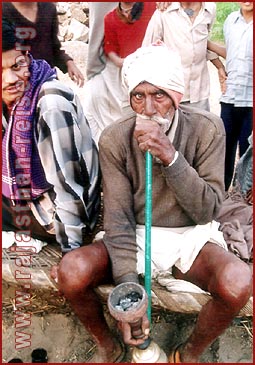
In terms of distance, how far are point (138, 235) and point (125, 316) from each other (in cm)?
56

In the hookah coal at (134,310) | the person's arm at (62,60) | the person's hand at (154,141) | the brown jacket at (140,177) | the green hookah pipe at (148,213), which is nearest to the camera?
the hookah coal at (134,310)

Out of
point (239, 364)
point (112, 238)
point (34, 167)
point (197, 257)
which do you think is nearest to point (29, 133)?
point (34, 167)

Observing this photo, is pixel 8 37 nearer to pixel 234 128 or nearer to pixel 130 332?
pixel 130 332

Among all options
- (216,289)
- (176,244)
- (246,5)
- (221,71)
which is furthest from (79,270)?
(246,5)

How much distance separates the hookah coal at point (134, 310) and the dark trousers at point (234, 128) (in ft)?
4.99

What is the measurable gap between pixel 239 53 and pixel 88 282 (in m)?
1.60

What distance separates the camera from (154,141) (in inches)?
79.0

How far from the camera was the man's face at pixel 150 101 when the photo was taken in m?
2.08

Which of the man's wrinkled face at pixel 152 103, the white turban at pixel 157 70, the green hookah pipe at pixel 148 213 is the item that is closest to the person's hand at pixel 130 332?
the green hookah pipe at pixel 148 213

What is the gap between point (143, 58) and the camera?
2.13 metres

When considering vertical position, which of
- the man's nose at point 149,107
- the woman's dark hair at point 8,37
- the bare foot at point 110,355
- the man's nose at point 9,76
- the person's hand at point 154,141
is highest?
the woman's dark hair at point 8,37

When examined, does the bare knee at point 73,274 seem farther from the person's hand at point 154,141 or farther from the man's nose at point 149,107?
the man's nose at point 149,107

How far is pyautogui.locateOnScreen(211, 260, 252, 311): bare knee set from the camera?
81.0 inches

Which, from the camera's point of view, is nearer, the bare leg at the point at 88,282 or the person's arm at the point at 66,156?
the bare leg at the point at 88,282
